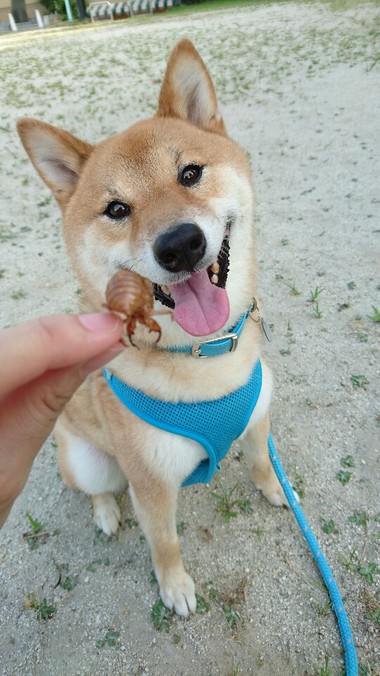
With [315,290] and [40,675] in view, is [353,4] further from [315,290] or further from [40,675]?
[40,675]

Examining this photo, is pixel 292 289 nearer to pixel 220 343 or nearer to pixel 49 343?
pixel 220 343

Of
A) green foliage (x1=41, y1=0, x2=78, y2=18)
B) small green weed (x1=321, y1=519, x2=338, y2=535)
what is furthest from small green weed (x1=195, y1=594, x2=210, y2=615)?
green foliage (x1=41, y1=0, x2=78, y2=18)

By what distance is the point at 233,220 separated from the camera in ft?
5.34

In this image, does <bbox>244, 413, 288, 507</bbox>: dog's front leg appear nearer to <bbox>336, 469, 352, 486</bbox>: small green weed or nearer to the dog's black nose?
<bbox>336, 469, 352, 486</bbox>: small green weed

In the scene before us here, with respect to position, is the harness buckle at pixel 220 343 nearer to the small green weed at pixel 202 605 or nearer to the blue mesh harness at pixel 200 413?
the blue mesh harness at pixel 200 413

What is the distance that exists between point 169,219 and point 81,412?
1005mm

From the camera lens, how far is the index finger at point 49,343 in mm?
776

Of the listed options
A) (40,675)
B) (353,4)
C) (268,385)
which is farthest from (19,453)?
(353,4)

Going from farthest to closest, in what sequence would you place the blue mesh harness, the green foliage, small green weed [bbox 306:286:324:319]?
the green foliage, small green weed [bbox 306:286:324:319], the blue mesh harness

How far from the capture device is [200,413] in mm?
1627

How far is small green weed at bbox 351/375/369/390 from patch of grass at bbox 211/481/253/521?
0.96 metres

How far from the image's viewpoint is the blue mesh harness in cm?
161

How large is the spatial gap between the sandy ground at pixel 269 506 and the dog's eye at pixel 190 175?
148cm

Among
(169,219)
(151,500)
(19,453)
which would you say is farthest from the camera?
(151,500)
